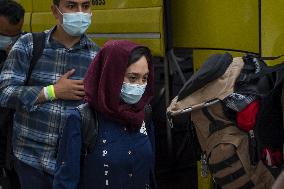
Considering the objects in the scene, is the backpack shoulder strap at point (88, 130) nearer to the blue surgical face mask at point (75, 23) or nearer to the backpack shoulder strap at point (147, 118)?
the backpack shoulder strap at point (147, 118)

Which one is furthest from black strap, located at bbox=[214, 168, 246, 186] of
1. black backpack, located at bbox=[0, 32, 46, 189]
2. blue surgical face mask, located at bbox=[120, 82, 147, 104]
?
black backpack, located at bbox=[0, 32, 46, 189]

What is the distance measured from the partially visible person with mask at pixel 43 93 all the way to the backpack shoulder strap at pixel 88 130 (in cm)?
41

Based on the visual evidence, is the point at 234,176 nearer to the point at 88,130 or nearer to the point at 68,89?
the point at 88,130

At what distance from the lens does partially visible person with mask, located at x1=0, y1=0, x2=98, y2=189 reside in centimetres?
305

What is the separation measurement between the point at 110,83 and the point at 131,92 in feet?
0.44

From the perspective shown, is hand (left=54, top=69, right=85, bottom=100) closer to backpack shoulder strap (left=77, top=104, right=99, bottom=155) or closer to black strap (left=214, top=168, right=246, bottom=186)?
backpack shoulder strap (left=77, top=104, right=99, bottom=155)

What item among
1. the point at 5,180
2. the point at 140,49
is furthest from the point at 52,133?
the point at 5,180

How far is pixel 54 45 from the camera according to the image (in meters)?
3.15

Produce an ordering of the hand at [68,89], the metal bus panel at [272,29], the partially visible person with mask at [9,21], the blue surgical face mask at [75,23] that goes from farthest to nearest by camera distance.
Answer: the partially visible person with mask at [9,21] → the metal bus panel at [272,29] → the blue surgical face mask at [75,23] → the hand at [68,89]

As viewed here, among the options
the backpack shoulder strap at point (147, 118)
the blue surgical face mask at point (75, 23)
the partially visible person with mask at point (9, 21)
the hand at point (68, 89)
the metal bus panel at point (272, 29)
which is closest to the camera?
the backpack shoulder strap at point (147, 118)

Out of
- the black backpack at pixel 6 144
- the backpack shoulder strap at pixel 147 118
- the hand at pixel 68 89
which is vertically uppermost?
the hand at pixel 68 89

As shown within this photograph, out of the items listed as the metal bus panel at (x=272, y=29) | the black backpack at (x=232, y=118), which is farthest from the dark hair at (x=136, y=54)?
the metal bus panel at (x=272, y=29)

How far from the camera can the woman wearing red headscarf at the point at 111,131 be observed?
8.46 feet

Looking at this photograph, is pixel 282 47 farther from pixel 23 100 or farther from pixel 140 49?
pixel 23 100
